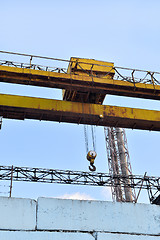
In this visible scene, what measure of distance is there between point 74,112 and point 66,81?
4.31ft

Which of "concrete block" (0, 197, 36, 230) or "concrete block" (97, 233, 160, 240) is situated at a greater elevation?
"concrete block" (0, 197, 36, 230)

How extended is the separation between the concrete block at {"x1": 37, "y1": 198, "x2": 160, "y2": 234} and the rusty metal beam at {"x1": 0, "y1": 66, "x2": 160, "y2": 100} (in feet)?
21.1

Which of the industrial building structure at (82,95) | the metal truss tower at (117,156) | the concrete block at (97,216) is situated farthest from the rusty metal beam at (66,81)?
the metal truss tower at (117,156)

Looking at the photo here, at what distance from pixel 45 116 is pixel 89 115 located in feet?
6.11

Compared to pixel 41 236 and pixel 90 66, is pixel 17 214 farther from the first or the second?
pixel 90 66

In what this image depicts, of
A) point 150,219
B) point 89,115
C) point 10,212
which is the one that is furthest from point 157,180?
point 10,212

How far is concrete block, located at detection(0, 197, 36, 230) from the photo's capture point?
498 cm

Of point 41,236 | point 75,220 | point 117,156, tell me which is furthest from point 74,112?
point 117,156

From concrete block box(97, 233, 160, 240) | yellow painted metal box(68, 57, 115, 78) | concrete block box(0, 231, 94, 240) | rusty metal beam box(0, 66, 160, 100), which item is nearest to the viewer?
concrete block box(0, 231, 94, 240)

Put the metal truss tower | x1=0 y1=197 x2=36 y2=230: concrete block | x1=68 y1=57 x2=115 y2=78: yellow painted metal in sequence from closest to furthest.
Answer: x1=0 y1=197 x2=36 y2=230: concrete block
x1=68 y1=57 x2=115 y2=78: yellow painted metal
the metal truss tower

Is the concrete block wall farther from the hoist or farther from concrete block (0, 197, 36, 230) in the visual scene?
the hoist

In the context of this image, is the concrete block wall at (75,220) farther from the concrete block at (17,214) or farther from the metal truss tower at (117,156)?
the metal truss tower at (117,156)

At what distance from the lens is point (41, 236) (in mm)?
Result: 4895

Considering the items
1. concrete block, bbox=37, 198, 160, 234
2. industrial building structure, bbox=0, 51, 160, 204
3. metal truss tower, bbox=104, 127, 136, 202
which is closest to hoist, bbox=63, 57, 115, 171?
industrial building structure, bbox=0, 51, 160, 204
